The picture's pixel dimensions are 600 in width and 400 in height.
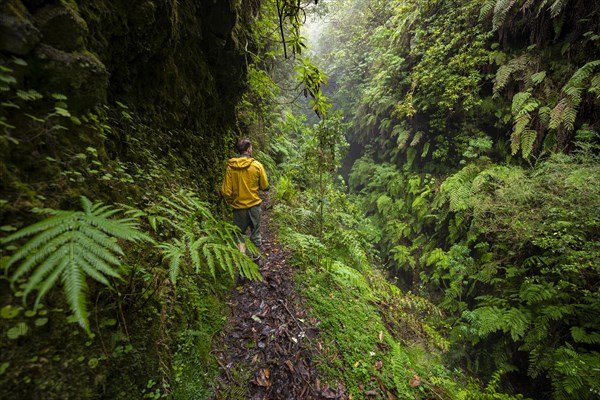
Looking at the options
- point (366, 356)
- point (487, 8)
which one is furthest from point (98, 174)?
point (487, 8)

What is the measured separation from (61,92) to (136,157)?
101 centimetres

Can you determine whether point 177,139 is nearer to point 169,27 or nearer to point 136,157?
point 136,157

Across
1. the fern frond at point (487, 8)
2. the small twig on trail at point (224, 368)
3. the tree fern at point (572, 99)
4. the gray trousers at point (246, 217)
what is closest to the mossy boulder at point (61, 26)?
the gray trousers at point (246, 217)

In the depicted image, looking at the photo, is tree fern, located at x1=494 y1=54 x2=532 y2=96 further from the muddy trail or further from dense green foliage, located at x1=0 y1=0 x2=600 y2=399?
the muddy trail

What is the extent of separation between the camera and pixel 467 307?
21.3 feet

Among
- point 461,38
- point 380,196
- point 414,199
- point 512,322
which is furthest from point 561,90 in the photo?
point 380,196

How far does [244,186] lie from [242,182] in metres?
0.07

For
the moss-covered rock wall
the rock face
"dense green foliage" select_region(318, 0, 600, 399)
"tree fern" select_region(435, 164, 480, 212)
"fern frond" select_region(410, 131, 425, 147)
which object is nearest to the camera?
the moss-covered rock wall

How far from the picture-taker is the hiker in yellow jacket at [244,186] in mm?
3775

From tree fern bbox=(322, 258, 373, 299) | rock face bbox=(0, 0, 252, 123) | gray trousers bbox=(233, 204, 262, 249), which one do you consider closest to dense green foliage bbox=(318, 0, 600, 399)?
tree fern bbox=(322, 258, 373, 299)

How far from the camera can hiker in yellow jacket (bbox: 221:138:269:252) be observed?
3.78m

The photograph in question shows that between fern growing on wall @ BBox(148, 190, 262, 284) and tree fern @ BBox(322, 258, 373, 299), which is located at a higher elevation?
fern growing on wall @ BBox(148, 190, 262, 284)

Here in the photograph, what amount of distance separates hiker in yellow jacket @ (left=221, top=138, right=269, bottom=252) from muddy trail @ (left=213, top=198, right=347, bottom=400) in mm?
798

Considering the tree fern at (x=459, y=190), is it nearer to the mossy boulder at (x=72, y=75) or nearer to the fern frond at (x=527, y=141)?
the fern frond at (x=527, y=141)
